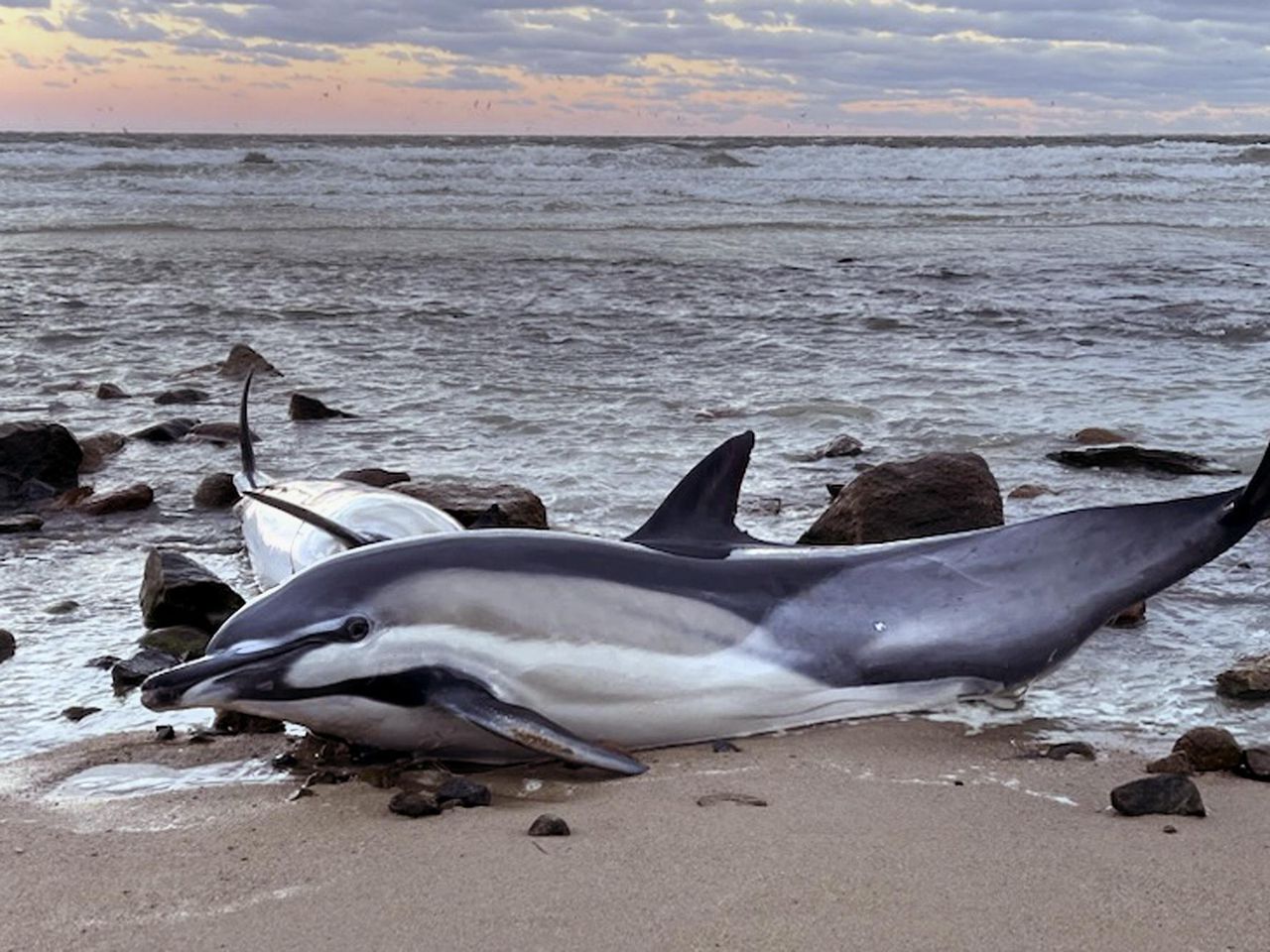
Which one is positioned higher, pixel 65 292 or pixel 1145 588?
pixel 1145 588

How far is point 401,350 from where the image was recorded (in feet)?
42.9

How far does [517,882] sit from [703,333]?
1099 centimetres

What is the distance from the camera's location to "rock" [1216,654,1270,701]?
4949 mm

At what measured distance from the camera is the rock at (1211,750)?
4270mm

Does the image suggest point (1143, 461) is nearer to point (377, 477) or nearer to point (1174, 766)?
point (377, 477)

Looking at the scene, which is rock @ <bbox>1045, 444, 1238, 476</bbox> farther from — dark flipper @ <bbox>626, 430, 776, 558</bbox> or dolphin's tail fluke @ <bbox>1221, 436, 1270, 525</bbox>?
dark flipper @ <bbox>626, 430, 776, 558</bbox>

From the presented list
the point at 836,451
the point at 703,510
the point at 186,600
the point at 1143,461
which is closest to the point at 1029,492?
the point at 1143,461

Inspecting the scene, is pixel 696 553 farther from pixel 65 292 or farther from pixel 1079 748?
pixel 65 292

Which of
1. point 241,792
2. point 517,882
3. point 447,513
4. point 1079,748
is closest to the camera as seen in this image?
point 517,882

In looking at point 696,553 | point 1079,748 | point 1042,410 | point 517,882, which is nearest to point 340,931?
point 517,882

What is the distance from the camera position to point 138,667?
5285 mm

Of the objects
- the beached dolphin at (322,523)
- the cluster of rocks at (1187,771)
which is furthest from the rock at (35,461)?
the cluster of rocks at (1187,771)

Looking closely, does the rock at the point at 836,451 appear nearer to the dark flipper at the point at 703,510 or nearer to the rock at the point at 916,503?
the rock at the point at 916,503

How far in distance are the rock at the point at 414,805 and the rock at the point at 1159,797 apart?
1.62 meters
